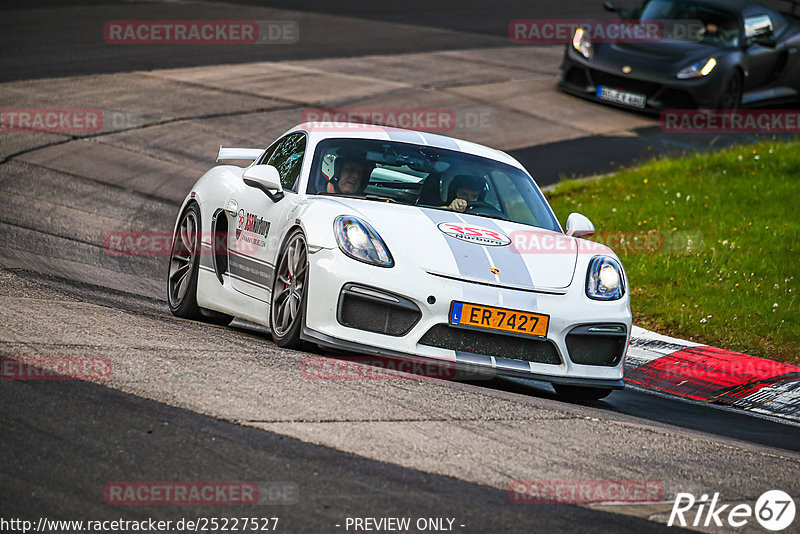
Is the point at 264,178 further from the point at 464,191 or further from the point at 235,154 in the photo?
the point at 235,154

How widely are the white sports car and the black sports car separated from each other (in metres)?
10.3

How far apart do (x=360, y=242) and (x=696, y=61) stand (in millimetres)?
12462

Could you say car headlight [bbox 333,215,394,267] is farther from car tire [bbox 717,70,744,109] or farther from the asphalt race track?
car tire [bbox 717,70,744,109]

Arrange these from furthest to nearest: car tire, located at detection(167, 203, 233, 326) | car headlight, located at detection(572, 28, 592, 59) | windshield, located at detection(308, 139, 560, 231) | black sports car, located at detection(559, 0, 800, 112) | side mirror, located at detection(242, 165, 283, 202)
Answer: car headlight, located at detection(572, 28, 592, 59)
black sports car, located at detection(559, 0, 800, 112)
car tire, located at detection(167, 203, 233, 326)
windshield, located at detection(308, 139, 560, 231)
side mirror, located at detection(242, 165, 283, 202)

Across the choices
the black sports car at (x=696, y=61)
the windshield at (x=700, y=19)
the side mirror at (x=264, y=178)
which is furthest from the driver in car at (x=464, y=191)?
the windshield at (x=700, y=19)

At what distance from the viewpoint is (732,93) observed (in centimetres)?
1825

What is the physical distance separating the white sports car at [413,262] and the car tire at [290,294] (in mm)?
11

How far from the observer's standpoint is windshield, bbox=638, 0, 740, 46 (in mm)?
18578

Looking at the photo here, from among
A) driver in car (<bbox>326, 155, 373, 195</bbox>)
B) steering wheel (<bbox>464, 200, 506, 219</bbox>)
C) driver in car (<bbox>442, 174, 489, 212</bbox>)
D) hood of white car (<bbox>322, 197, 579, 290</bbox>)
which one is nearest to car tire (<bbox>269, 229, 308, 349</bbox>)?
hood of white car (<bbox>322, 197, 579, 290</bbox>)

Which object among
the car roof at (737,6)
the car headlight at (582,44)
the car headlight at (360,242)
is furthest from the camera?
the car roof at (737,6)

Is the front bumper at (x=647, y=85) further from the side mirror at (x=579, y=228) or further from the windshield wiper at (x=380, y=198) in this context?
the windshield wiper at (x=380, y=198)

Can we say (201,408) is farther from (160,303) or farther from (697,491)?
(160,303)

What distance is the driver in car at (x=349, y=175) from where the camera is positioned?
737cm

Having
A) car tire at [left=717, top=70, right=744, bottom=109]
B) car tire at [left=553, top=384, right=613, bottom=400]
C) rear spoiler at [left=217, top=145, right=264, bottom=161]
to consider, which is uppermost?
rear spoiler at [left=217, top=145, right=264, bottom=161]
